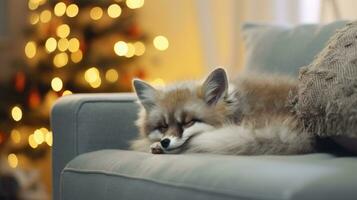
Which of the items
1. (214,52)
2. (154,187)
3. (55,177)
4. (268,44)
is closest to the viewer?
(154,187)

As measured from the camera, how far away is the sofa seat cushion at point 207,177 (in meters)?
1.03

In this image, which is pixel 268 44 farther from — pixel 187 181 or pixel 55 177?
pixel 187 181

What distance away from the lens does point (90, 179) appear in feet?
5.31

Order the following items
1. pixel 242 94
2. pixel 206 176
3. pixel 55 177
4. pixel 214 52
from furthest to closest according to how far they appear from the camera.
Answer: pixel 214 52 < pixel 55 177 < pixel 242 94 < pixel 206 176

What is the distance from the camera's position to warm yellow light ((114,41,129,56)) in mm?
3496

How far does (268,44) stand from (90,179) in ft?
2.69

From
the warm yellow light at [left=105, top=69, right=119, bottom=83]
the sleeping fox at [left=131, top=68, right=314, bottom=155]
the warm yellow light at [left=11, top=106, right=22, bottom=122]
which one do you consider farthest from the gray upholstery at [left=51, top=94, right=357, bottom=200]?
the warm yellow light at [left=11, top=106, right=22, bottom=122]

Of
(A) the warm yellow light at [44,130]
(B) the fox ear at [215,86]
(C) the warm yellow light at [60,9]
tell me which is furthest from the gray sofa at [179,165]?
(A) the warm yellow light at [44,130]

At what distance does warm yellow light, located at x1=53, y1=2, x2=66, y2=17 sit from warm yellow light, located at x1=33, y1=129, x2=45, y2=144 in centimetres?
67

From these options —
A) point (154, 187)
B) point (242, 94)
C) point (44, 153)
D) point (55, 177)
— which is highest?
point (242, 94)

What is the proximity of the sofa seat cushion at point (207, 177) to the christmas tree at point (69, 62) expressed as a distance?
1.80m

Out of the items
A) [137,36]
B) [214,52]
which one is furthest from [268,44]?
[137,36]

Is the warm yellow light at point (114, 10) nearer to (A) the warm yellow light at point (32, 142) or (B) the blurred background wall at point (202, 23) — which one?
(B) the blurred background wall at point (202, 23)

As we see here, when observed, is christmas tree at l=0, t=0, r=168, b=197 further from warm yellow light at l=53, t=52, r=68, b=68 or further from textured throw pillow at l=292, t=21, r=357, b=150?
textured throw pillow at l=292, t=21, r=357, b=150
